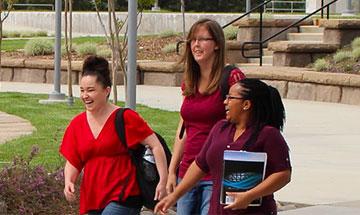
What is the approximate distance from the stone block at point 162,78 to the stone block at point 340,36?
10.8ft

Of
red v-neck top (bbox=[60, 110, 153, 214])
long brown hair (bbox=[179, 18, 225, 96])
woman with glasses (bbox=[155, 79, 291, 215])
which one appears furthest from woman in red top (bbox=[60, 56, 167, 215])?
woman with glasses (bbox=[155, 79, 291, 215])

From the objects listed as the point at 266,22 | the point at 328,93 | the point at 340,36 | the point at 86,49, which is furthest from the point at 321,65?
the point at 86,49

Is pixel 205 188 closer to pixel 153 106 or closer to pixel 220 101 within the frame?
pixel 220 101

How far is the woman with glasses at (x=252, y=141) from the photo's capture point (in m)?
5.61

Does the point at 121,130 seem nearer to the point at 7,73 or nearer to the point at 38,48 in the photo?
the point at 7,73

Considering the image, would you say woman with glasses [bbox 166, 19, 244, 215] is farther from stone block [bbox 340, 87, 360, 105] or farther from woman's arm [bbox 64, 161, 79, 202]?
stone block [bbox 340, 87, 360, 105]

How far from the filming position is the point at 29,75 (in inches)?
1047

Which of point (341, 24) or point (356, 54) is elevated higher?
point (341, 24)

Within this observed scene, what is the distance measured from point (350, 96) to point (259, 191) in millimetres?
15487

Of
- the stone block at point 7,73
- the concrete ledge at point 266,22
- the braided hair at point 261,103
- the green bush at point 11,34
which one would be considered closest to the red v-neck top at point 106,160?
the braided hair at point 261,103

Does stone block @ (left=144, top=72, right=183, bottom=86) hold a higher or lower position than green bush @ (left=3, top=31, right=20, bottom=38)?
lower

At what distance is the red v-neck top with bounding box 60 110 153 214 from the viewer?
652cm

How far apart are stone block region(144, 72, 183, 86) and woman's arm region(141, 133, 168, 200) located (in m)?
17.9

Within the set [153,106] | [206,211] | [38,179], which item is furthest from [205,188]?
[153,106]
